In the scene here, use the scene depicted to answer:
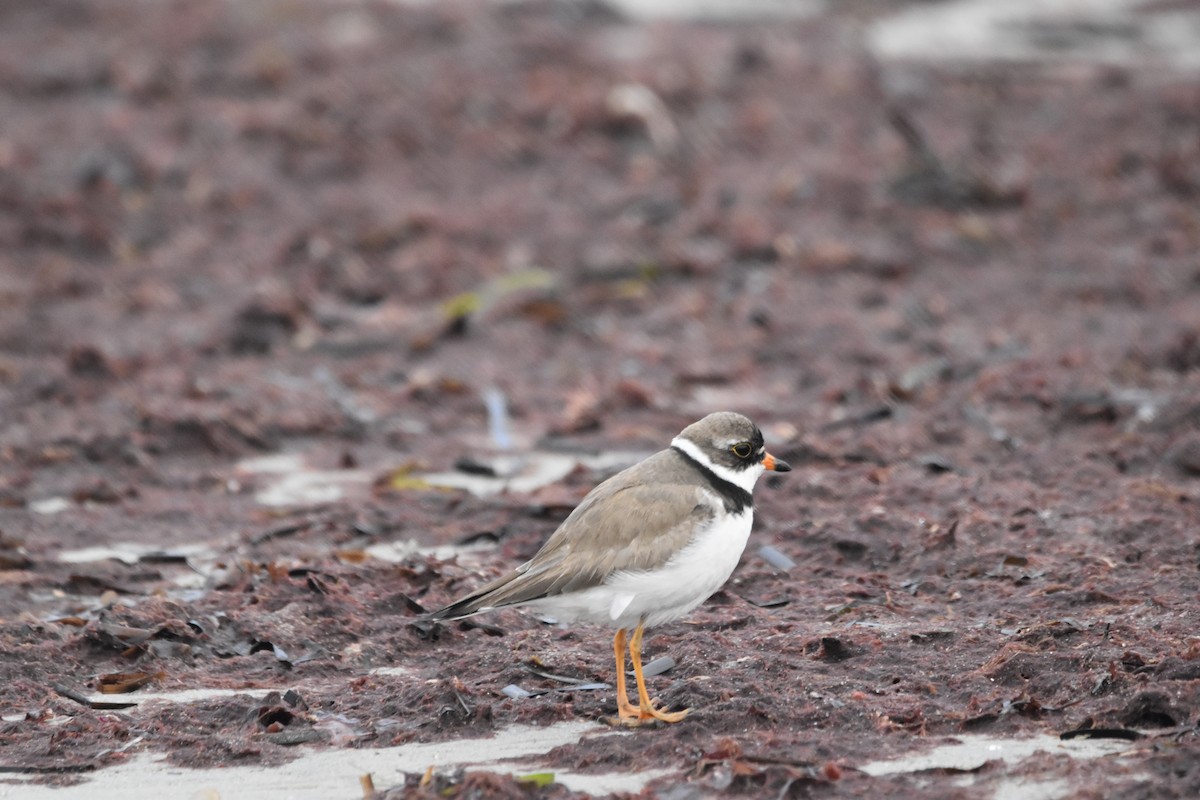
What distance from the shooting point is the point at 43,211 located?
11.9 metres

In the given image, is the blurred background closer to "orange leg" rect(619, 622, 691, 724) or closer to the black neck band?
"orange leg" rect(619, 622, 691, 724)

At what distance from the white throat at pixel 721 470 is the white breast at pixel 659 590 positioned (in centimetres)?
35

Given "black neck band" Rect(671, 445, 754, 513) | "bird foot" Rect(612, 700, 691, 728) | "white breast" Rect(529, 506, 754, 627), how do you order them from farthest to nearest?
"black neck band" Rect(671, 445, 754, 513)
"white breast" Rect(529, 506, 754, 627)
"bird foot" Rect(612, 700, 691, 728)

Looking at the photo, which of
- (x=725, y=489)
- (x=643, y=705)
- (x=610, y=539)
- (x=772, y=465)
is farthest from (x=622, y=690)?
(x=772, y=465)

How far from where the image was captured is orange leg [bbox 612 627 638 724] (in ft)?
16.1

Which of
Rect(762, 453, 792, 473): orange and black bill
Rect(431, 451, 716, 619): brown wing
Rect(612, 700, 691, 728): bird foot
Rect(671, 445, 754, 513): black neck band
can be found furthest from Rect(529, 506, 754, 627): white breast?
Rect(762, 453, 792, 473): orange and black bill

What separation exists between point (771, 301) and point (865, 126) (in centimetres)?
339

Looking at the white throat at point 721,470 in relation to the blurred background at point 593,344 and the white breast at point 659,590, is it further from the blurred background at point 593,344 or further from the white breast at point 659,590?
the blurred background at point 593,344

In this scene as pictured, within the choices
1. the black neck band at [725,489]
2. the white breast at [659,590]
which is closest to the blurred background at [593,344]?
the white breast at [659,590]

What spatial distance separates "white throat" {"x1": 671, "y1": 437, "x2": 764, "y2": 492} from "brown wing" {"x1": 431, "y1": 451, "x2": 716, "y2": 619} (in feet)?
0.42

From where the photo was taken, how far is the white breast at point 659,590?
5.14 metres

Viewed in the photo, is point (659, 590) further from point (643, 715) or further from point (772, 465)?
point (772, 465)

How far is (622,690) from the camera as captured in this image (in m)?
5.02

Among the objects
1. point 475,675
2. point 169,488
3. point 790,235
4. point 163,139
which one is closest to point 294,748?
point 475,675
